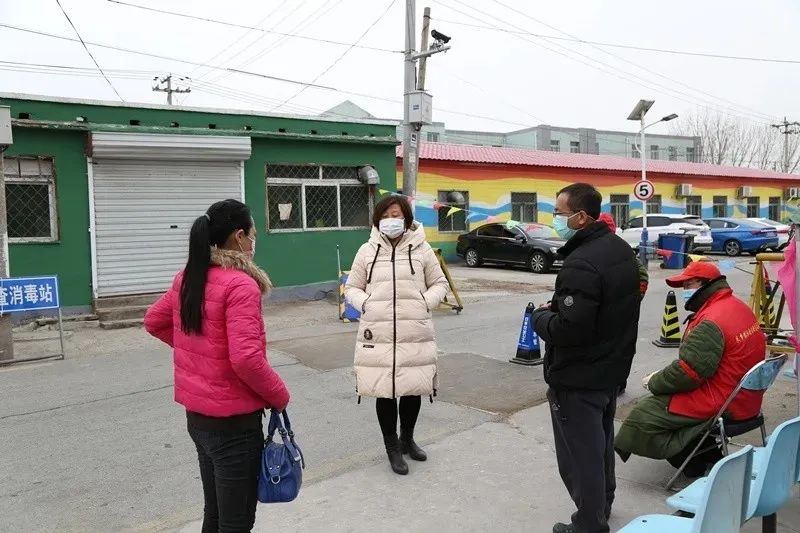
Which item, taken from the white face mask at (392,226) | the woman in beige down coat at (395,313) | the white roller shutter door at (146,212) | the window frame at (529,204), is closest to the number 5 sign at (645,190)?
the window frame at (529,204)

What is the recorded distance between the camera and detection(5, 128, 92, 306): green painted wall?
10633 millimetres

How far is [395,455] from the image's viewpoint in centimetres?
448

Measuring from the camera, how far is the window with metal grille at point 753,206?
34.4 m

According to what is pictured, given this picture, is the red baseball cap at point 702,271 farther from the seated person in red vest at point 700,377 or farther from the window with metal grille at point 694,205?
the window with metal grille at point 694,205

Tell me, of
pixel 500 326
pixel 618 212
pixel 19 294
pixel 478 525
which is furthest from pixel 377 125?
pixel 618 212

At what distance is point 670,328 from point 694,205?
25.3 m

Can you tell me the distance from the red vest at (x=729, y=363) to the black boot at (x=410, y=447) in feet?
5.49

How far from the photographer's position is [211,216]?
9.00 ft

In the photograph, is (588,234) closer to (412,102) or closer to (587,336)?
(587,336)

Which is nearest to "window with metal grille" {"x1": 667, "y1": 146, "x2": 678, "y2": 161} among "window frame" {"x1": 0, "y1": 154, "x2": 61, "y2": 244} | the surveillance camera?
the surveillance camera

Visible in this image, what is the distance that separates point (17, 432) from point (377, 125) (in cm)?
1022

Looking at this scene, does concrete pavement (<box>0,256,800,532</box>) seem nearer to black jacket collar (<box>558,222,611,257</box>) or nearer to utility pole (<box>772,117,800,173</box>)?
black jacket collar (<box>558,222,611,257</box>)

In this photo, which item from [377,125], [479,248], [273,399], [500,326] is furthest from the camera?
[479,248]

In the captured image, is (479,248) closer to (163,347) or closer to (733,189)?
(163,347)
